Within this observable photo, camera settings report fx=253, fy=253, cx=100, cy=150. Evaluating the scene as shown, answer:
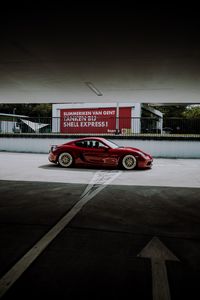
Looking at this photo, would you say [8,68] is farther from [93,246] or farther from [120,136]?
[120,136]

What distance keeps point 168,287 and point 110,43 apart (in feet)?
13.0

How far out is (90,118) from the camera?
87.6 ft

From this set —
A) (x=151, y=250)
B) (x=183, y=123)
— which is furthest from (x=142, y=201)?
(x=183, y=123)

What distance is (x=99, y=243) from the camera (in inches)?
139

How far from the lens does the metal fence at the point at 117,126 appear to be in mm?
18000

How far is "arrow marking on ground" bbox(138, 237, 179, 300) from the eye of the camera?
96.2 inches

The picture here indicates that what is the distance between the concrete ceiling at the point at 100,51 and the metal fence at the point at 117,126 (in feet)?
30.9

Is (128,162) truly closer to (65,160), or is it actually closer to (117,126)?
(65,160)

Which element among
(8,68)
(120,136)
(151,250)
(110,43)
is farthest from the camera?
(120,136)

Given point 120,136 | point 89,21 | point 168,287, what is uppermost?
point 89,21

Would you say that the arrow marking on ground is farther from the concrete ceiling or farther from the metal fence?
the metal fence

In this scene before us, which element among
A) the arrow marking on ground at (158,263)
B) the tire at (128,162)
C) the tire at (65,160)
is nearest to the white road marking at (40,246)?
the arrow marking on ground at (158,263)

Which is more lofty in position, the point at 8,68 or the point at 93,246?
the point at 8,68

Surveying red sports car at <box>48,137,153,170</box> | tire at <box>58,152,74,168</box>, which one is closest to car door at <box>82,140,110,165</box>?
red sports car at <box>48,137,153,170</box>
